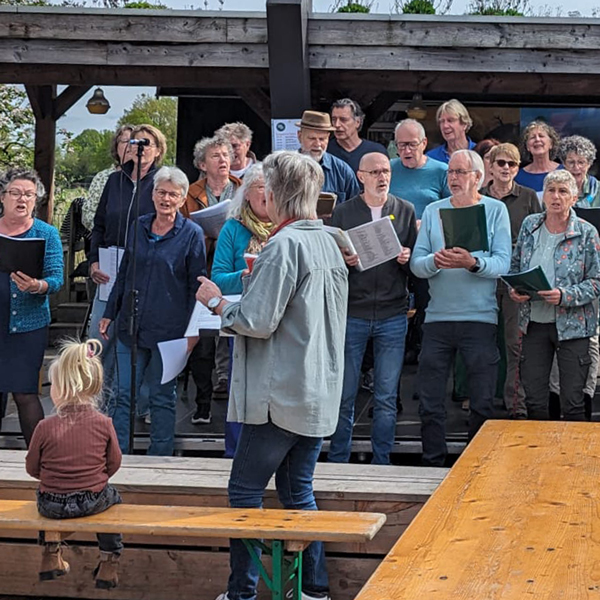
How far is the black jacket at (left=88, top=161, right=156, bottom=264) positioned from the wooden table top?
7.98 ft

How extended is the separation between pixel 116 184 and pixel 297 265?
269cm

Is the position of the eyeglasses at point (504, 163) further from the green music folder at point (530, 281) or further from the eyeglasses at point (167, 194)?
the eyeglasses at point (167, 194)

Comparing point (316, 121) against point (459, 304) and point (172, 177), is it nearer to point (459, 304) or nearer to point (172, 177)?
point (172, 177)

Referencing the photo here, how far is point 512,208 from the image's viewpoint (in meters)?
6.07

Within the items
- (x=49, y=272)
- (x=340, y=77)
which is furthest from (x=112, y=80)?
(x=49, y=272)

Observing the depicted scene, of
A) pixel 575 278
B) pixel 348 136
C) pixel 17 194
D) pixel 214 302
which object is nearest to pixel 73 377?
pixel 214 302

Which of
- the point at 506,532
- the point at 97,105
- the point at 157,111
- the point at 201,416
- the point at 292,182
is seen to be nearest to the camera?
the point at 506,532

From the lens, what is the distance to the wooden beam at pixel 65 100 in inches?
450

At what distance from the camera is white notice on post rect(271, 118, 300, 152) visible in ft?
24.9

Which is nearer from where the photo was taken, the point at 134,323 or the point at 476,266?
the point at 476,266

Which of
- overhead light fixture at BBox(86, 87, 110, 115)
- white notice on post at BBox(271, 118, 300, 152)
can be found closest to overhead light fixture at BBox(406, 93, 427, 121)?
white notice on post at BBox(271, 118, 300, 152)

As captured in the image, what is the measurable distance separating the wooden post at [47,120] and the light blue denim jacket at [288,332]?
7888 mm

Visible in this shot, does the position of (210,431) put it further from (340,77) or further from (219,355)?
(340,77)

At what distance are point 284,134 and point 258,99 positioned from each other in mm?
1052
